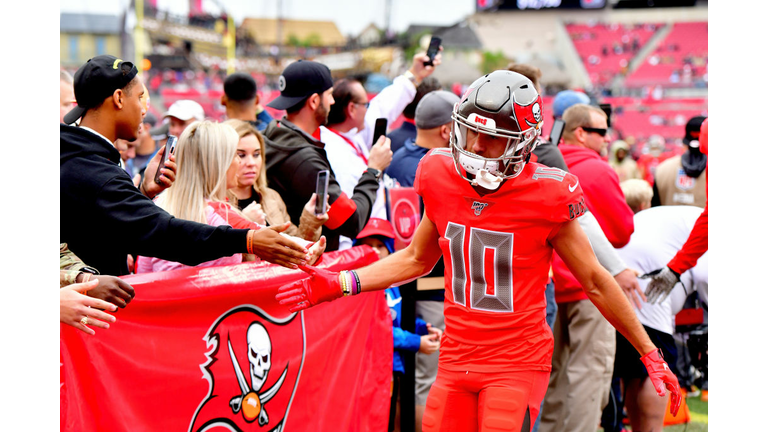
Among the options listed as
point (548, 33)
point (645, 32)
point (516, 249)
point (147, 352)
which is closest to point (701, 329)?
point (516, 249)

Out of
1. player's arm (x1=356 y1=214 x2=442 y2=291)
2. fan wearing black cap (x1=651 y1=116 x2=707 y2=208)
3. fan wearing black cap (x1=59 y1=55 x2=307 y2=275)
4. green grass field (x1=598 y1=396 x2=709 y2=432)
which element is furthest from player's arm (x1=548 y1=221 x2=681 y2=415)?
fan wearing black cap (x1=651 y1=116 x2=707 y2=208)

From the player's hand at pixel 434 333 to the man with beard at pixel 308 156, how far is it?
0.72 m

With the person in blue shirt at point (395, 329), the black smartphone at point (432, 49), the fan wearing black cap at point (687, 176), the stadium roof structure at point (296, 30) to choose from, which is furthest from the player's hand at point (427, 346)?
the stadium roof structure at point (296, 30)

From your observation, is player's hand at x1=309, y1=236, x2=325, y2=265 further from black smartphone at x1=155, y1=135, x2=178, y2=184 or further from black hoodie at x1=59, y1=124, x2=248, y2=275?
black smartphone at x1=155, y1=135, x2=178, y2=184

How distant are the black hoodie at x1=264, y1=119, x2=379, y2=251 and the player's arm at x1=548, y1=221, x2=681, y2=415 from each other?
4.21 ft

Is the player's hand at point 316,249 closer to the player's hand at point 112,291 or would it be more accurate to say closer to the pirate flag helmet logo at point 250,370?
the pirate flag helmet logo at point 250,370

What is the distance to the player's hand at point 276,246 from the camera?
293cm

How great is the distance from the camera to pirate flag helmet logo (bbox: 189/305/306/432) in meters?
3.34

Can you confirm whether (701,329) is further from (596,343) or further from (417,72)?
(417,72)

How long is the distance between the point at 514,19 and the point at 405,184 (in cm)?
7501

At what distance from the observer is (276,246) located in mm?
2930

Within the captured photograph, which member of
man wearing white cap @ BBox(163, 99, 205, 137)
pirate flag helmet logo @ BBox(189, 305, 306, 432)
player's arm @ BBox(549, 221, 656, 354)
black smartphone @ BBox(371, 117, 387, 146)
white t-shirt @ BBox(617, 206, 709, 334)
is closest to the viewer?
player's arm @ BBox(549, 221, 656, 354)

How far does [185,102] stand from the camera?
671cm

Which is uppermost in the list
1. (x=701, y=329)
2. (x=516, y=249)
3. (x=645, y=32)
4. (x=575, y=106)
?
(x=645, y=32)
